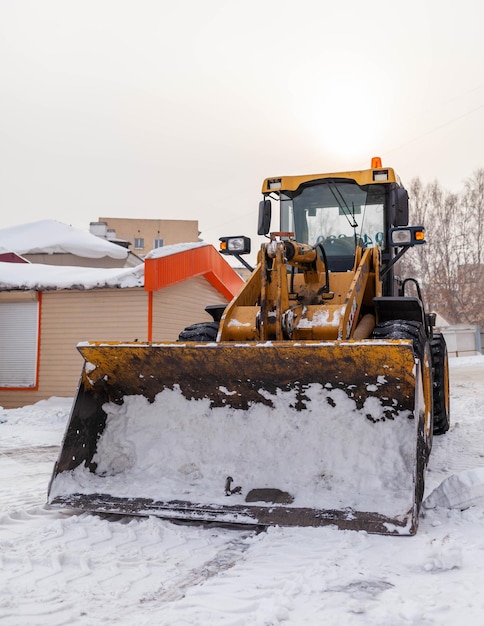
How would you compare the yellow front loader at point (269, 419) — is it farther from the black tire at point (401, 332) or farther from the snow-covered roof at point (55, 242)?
the snow-covered roof at point (55, 242)

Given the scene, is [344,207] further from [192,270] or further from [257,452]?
[192,270]

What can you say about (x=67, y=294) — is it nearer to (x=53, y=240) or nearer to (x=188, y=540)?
(x=53, y=240)

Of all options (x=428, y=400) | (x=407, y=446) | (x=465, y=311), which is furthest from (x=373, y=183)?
(x=465, y=311)

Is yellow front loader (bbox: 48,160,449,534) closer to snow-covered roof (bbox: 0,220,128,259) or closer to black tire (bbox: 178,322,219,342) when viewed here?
black tire (bbox: 178,322,219,342)

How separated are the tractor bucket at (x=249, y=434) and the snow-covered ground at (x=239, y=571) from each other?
0.57 ft

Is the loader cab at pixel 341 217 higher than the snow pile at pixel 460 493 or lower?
Result: higher

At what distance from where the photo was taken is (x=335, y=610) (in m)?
2.75

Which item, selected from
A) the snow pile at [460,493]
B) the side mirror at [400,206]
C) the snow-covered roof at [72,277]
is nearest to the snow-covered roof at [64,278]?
the snow-covered roof at [72,277]

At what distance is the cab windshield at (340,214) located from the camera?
6.41 meters

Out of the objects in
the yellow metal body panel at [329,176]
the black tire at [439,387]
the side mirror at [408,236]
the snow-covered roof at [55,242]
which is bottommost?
the black tire at [439,387]

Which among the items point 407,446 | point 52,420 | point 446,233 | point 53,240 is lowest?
point 52,420

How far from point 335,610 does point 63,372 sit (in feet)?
36.4

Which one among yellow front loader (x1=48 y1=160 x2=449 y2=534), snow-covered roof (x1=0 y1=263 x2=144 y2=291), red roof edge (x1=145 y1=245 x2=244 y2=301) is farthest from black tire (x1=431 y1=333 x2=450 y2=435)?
snow-covered roof (x1=0 y1=263 x2=144 y2=291)

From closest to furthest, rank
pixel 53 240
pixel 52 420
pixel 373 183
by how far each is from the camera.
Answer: pixel 373 183
pixel 52 420
pixel 53 240
